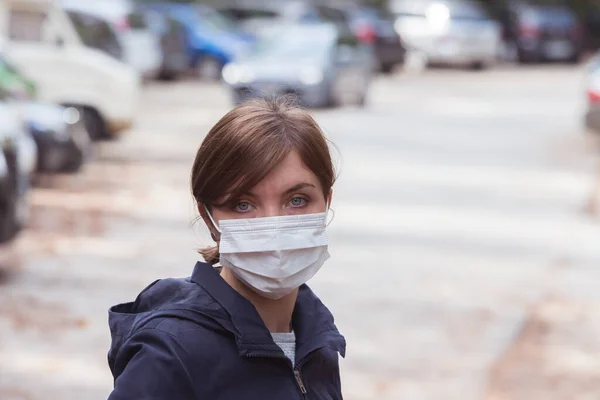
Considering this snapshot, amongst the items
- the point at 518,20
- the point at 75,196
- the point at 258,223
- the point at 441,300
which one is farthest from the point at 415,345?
the point at 518,20

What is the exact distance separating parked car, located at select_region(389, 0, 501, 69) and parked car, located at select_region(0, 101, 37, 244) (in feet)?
75.3

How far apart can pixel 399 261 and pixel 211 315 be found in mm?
7533

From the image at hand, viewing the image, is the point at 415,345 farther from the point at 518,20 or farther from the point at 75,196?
the point at 518,20

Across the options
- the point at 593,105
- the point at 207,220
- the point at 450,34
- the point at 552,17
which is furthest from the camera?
the point at 552,17

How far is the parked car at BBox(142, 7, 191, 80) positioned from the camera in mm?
25953

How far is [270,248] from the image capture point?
234cm

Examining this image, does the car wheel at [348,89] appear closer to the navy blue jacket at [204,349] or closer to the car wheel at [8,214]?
the car wheel at [8,214]

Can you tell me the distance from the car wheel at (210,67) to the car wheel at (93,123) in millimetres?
11753

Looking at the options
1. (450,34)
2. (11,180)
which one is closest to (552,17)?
(450,34)

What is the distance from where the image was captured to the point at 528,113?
22.0 m

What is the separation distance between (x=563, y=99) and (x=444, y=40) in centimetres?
682

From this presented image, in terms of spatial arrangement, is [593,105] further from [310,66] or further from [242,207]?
[242,207]

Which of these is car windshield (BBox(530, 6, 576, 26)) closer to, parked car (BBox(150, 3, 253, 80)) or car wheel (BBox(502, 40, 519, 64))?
car wheel (BBox(502, 40, 519, 64))

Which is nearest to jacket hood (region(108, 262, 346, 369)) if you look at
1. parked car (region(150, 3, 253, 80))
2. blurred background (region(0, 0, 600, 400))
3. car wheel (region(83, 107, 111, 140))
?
blurred background (region(0, 0, 600, 400))
